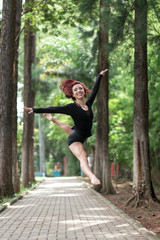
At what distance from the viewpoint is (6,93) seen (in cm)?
1448

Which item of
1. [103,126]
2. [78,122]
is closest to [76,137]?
[78,122]

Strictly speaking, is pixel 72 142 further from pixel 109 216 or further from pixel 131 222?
pixel 109 216

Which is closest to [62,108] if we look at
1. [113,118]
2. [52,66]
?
[113,118]

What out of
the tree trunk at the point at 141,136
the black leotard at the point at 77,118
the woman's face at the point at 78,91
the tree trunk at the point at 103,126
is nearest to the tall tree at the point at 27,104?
the tree trunk at the point at 103,126

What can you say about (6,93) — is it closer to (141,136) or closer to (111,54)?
(141,136)

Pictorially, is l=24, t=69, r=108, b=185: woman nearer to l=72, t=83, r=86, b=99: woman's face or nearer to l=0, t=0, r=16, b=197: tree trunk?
l=72, t=83, r=86, b=99: woman's face

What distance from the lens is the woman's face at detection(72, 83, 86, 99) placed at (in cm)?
658

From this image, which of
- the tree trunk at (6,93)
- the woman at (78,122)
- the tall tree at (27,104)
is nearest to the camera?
the woman at (78,122)

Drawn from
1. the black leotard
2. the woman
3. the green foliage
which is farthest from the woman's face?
the green foliage

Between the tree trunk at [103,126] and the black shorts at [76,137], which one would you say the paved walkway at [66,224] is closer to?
the black shorts at [76,137]

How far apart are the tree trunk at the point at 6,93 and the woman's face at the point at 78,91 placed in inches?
322

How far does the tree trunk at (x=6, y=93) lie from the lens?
1437cm

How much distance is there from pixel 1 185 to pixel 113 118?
11.8m

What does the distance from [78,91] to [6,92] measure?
8376 mm
